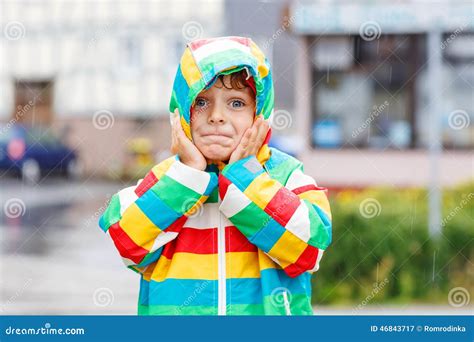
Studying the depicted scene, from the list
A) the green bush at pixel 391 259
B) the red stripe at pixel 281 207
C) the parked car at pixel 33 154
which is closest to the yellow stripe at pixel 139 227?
the red stripe at pixel 281 207

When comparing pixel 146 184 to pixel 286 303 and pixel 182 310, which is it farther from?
pixel 286 303

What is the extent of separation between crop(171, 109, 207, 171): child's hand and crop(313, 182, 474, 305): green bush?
4272mm

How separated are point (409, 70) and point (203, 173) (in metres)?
10.1

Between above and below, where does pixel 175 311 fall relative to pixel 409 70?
below

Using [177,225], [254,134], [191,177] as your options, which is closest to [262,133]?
[254,134]

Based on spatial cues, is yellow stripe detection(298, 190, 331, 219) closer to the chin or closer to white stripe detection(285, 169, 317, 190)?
white stripe detection(285, 169, 317, 190)

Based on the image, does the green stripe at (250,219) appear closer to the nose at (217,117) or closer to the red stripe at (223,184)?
the red stripe at (223,184)

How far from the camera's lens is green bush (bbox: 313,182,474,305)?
6.49 metres

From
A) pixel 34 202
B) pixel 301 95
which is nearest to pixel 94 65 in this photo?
pixel 34 202

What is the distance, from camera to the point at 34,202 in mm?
14789

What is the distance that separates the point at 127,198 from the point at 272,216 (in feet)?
1.36

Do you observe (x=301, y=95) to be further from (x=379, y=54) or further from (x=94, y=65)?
(x=94, y=65)

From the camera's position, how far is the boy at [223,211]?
232cm

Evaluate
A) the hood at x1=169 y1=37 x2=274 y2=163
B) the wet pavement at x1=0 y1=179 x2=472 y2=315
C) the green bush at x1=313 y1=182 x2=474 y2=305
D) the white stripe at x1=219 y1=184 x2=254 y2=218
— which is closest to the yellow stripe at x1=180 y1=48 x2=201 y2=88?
the hood at x1=169 y1=37 x2=274 y2=163
